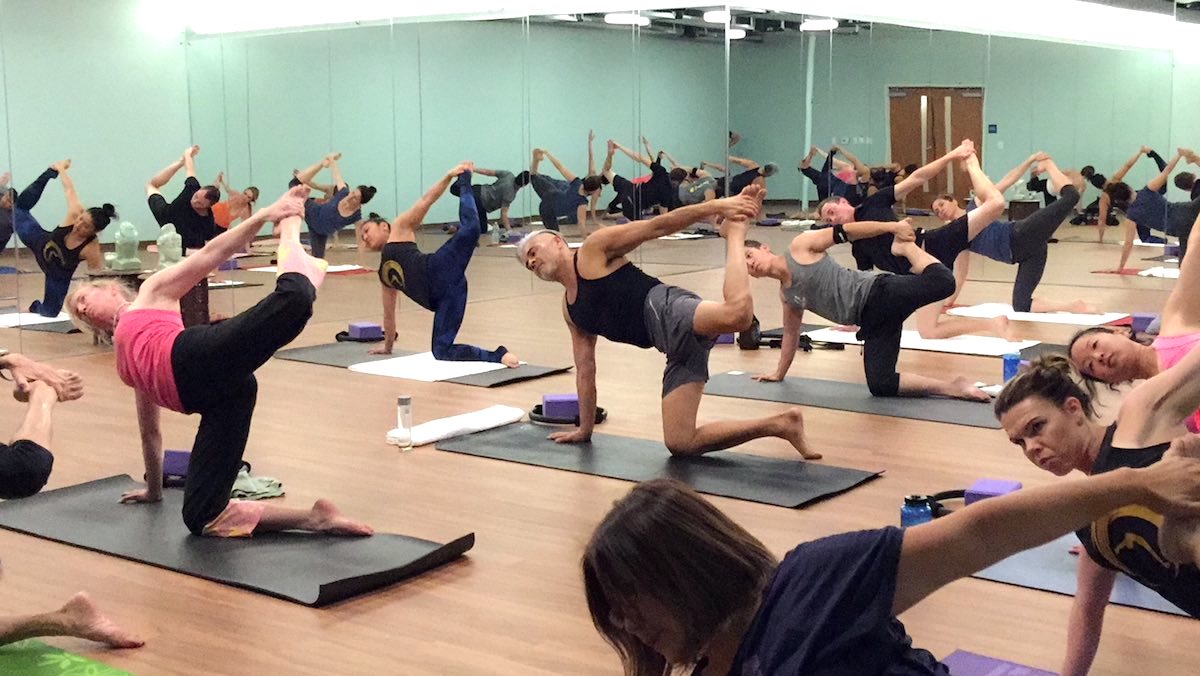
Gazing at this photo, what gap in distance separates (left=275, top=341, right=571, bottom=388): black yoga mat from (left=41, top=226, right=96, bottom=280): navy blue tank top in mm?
1330

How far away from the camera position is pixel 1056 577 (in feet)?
11.0

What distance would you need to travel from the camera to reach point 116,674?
276 centimetres

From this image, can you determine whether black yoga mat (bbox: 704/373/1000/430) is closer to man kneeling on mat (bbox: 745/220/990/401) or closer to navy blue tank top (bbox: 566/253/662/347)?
man kneeling on mat (bbox: 745/220/990/401)

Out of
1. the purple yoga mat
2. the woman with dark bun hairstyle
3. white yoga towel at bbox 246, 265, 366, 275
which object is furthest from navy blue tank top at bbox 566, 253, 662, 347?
white yoga towel at bbox 246, 265, 366, 275

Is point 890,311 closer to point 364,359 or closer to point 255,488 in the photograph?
point 255,488

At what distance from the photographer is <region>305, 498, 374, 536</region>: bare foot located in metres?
3.74

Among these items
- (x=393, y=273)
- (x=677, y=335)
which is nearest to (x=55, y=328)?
(x=393, y=273)

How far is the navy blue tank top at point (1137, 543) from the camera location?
2002 millimetres

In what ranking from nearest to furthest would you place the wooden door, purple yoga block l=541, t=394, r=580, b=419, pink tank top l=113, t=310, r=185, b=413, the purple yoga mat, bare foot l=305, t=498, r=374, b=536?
the purple yoga mat < pink tank top l=113, t=310, r=185, b=413 < bare foot l=305, t=498, r=374, b=536 < purple yoga block l=541, t=394, r=580, b=419 < the wooden door

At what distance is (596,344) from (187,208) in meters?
3.20

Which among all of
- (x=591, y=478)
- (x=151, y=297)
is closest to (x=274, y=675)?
(x=151, y=297)

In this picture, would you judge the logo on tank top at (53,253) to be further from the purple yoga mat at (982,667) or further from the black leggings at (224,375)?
the purple yoga mat at (982,667)

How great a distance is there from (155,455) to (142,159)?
15.7ft

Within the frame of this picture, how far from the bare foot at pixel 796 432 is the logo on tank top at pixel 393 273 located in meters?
2.97
